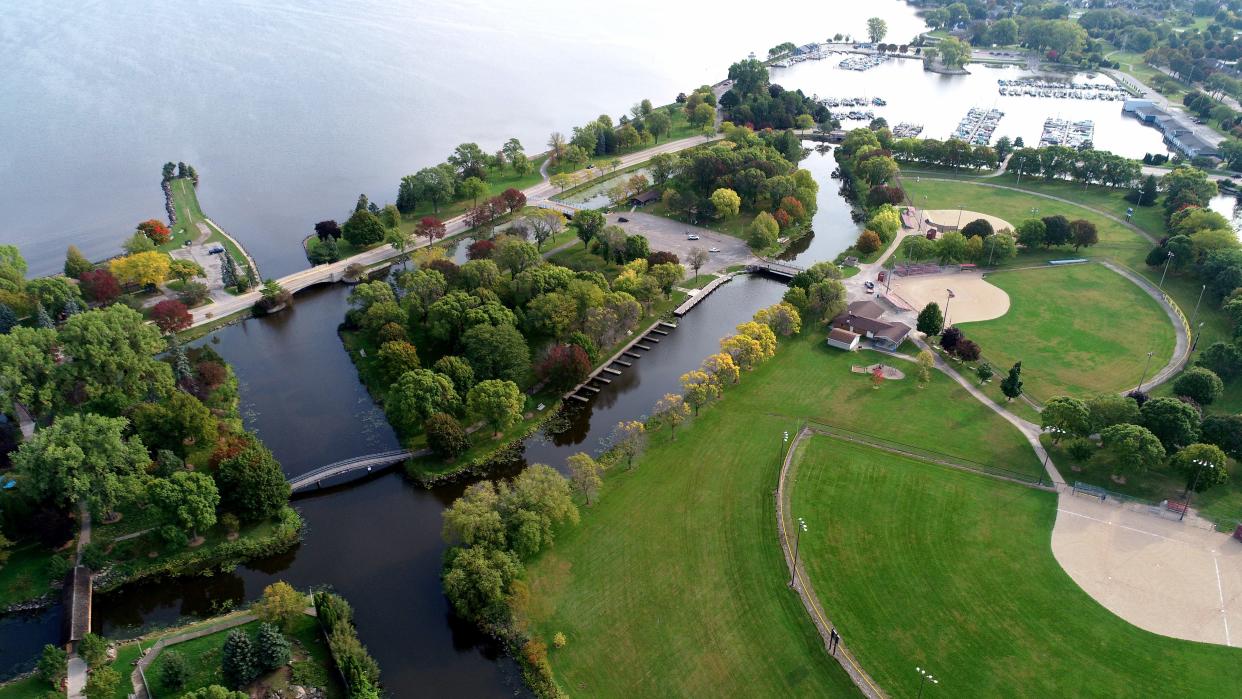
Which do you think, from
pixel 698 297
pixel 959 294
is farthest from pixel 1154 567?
pixel 698 297

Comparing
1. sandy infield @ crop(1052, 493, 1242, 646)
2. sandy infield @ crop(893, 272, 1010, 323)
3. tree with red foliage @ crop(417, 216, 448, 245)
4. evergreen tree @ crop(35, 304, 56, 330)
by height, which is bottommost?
sandy infield @ crop(1052, 493, 1242, 646)

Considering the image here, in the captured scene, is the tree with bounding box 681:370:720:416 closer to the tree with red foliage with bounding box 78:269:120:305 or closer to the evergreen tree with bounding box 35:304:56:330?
the evergreen tree with bounding box 35:304:56:330

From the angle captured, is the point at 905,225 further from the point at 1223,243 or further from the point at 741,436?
the point at 741,436

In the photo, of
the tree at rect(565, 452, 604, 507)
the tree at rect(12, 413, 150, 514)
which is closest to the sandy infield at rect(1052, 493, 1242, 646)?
the tree at rect(565, 452, 604, 507)

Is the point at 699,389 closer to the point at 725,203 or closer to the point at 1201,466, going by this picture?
the point at 1201,466

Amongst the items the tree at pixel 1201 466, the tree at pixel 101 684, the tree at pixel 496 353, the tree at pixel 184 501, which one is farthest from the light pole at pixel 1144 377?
the tree at pixel 101 684

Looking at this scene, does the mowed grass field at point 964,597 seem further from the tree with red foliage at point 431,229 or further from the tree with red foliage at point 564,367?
the tree with red foliage at point 431,229

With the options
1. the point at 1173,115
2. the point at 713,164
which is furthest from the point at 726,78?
the point at 1173,115
